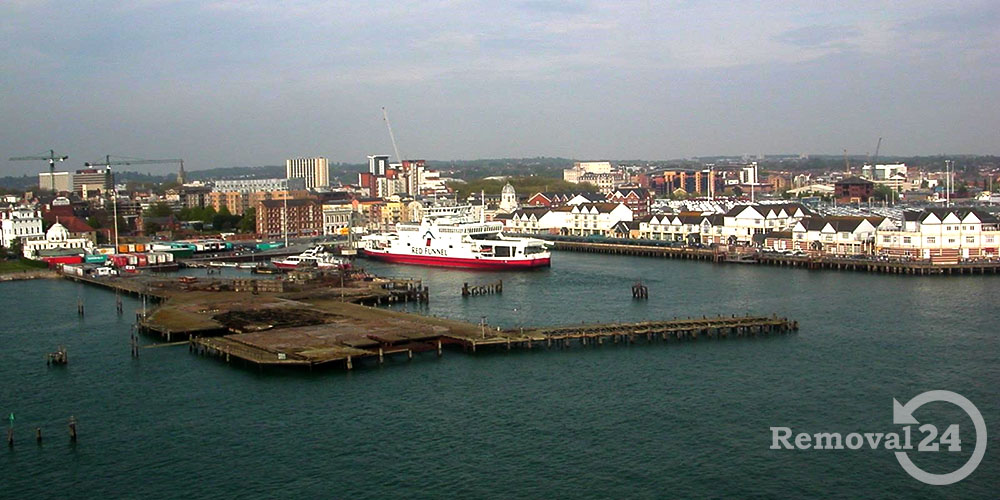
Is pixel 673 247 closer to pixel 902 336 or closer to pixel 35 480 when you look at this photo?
pixel 902 336

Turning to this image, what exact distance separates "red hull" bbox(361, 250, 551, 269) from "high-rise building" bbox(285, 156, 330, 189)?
2717 inches

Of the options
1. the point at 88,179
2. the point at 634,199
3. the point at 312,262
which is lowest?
the point at 312,262

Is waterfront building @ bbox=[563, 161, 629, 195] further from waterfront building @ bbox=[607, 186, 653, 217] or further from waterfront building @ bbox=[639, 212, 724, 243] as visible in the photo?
waterfront building @ bbox=[639, 212, 724, 243]

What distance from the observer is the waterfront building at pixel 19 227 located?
1416 inches

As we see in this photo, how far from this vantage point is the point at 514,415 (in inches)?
508

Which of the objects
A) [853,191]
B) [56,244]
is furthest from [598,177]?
[56,244]

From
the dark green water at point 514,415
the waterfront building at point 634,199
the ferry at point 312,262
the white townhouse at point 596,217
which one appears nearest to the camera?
the dark green water at point 514,415

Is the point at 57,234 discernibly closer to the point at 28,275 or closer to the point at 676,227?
the point at 28,275

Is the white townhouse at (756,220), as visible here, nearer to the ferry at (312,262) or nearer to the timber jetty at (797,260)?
the timber jetty at (797,260)

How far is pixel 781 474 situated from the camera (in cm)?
1062

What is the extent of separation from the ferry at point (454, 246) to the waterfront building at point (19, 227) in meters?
11.8

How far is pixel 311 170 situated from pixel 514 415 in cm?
9571

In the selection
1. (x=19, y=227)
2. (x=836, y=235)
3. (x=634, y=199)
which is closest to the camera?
(x=836, y=235)

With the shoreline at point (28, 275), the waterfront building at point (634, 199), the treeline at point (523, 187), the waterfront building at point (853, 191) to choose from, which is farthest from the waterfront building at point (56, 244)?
the waterfront building at point (853, 191)
